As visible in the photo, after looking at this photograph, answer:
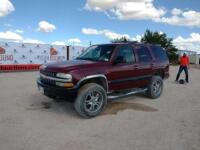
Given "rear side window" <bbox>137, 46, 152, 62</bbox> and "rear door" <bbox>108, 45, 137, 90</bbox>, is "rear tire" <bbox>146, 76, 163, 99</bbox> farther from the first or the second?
"rear door" <bbox>108, 45, 137, 90</bbox>

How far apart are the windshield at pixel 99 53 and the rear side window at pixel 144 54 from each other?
1099 mm

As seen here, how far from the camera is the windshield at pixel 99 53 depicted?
6758 millimetres

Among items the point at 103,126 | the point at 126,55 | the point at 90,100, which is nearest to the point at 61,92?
the point at 90,100

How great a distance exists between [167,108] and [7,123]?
4.32 metres

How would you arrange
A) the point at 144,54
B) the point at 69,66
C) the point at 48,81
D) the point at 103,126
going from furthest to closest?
the point at 144,54 < the point at 48,81 < the point at 69,66 < the point at 103,126

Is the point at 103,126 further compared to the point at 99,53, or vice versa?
the point at 99,53

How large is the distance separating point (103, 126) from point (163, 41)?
130 ft

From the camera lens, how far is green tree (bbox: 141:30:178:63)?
133 ft

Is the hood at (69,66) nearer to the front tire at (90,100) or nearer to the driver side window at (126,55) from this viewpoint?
the front tire at (90,100)

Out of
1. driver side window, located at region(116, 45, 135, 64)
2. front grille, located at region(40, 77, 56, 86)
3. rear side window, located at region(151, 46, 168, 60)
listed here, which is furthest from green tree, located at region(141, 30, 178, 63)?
front grille, located at region(40, 77, 56, 86)

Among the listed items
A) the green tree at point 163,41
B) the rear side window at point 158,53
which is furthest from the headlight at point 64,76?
the green tree at point 163,41

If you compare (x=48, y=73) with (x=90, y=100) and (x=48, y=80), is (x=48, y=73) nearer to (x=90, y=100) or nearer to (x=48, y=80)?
(x=48, y=80)

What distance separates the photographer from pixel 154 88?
843cm

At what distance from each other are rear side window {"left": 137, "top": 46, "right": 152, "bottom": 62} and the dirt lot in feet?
4.48
